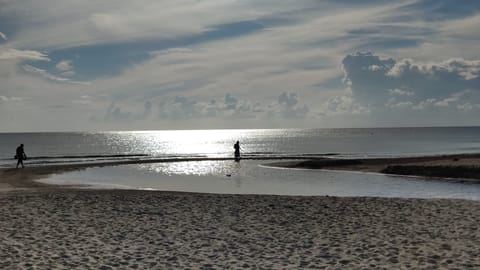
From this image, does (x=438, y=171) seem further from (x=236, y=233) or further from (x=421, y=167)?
(x=236, y=233)

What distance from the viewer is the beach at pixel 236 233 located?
11.7 meters

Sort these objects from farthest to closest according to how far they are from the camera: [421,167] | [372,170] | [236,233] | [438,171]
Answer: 1. [372,170]
2. [421,167]
3. [438,171]
4. [236,233]

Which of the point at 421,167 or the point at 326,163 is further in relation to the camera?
the point at 326,163

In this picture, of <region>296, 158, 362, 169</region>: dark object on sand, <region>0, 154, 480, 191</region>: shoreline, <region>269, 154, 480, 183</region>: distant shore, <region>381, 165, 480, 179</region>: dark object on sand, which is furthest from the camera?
<region>296, 158, 362, 169</region>: dark object on sand

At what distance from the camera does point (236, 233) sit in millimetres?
15023

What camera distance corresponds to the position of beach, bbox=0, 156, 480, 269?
38.5 ft

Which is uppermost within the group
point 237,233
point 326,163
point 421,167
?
point 326,163

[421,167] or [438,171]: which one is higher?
[421,167]

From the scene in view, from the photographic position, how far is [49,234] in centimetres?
1438

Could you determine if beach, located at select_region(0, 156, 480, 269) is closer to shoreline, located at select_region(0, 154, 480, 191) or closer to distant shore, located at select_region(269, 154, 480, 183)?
shoreline, located at select_region(0, 154, 480, 191)

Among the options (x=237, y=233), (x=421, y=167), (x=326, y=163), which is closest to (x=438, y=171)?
(x=421, y=167)

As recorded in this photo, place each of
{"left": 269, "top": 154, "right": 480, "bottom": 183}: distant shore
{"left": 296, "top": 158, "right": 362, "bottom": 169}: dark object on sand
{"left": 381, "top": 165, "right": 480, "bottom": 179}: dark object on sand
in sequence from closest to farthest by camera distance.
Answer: {"left": 381, "top": 165, "right": 480, "bottom": 179}: dark object on sand
{"left": 269, "top": 154, "right": 480, "bottom": 183}: distant shore
{"left": 296, "top": 158, "right": 362, "bottom": 169}: dark object on sand

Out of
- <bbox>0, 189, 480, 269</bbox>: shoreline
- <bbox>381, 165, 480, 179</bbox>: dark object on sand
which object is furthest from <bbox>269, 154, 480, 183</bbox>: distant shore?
<bbox>0, 189, 480, 269</bbox>: shoreline

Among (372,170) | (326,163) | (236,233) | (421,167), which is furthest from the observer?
(326,163)
